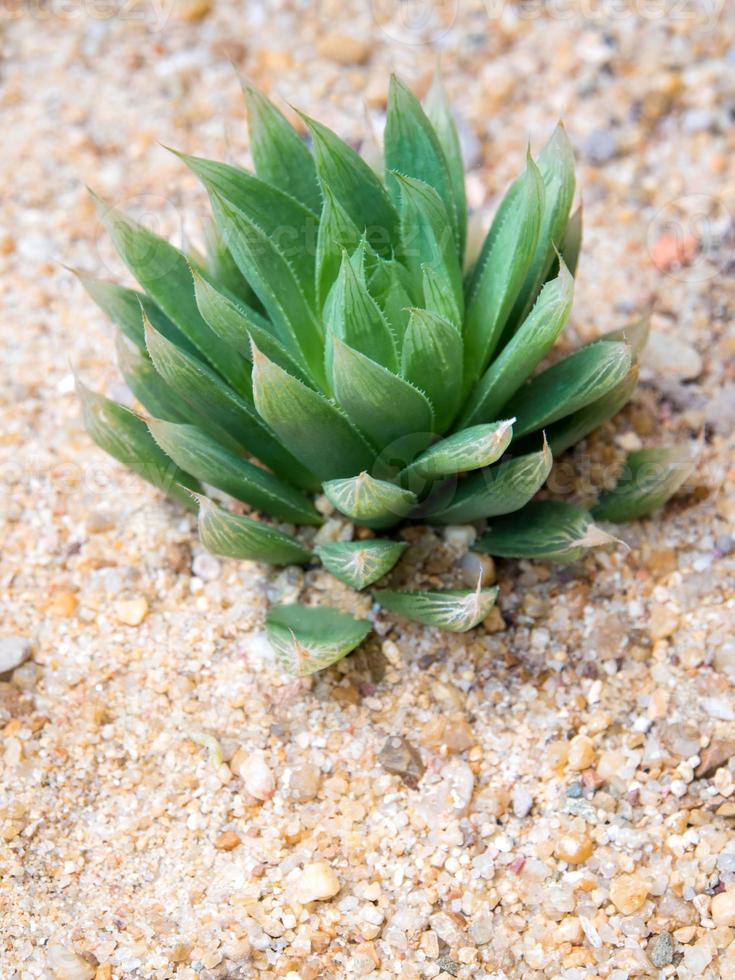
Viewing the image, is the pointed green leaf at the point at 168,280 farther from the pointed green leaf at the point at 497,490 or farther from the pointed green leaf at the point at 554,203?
the pointed green leaf at the point at 554,203

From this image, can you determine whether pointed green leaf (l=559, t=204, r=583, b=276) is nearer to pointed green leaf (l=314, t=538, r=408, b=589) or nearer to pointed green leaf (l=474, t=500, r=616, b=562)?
pointed green leaf (l=474, t=500, r=616, b=562)

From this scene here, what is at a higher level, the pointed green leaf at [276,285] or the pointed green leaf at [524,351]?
the pointed green leaf at [276,285]

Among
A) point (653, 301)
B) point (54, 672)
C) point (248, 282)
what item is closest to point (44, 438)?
point (54, 672)
